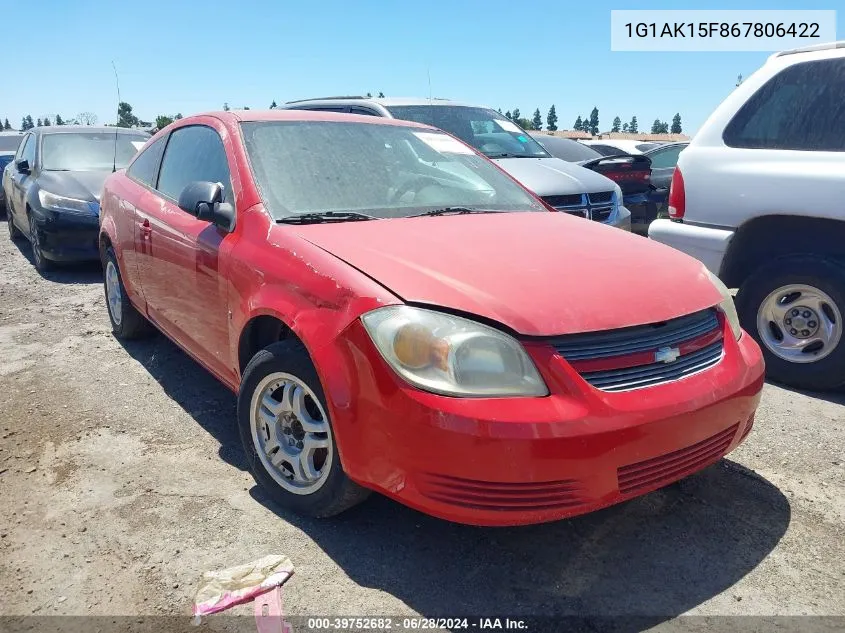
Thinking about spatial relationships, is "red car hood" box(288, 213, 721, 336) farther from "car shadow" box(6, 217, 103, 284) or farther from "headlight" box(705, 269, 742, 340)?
"car shadow" box(6, 217, 103, 284)

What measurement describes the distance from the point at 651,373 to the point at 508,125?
227 inches

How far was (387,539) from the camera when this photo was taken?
2.60 m

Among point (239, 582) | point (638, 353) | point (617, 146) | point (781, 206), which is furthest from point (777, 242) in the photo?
point (617, 146)

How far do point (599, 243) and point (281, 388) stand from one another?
143cm

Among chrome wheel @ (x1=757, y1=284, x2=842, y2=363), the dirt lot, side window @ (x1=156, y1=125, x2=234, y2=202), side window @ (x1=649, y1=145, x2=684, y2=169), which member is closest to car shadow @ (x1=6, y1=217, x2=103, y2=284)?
side window @ (x1=156, y1=125, x2=234, y2=202)

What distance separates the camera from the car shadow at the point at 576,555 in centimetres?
223

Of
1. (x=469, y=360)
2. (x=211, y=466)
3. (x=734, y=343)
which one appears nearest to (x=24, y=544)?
(x=211, y=466)

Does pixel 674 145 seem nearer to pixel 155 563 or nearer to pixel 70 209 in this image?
pixel 70 209

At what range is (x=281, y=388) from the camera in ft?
9.11

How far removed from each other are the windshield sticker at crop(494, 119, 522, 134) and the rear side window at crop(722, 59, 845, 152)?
3.46 m

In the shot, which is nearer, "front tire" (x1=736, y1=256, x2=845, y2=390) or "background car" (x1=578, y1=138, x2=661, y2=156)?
"front tire" (x1=736, y1=256, x2=845, y2=390)

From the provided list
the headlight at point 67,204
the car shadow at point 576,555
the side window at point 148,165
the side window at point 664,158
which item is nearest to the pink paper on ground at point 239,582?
the car shadow at point 576,555

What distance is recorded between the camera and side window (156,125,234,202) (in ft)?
11.1

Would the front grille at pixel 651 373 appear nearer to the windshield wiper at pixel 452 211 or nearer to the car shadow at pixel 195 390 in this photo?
the windshield wiper at pixel 452 211
